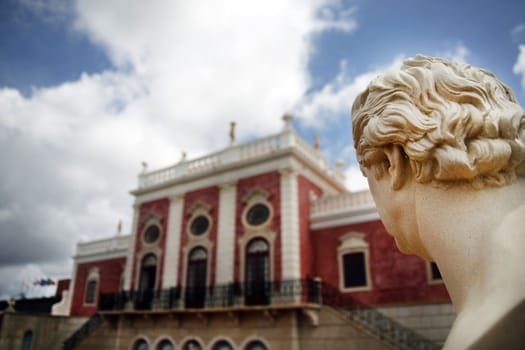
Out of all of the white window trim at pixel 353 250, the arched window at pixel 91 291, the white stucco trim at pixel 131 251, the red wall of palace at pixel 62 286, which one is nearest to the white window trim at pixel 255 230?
the white window trim at pixel 353 250

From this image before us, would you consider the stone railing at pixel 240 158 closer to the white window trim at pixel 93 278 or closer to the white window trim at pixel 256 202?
the white window trim at pixel 256 202

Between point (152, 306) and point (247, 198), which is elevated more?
point (247, 198)

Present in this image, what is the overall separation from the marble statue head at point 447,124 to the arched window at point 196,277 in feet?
47.1

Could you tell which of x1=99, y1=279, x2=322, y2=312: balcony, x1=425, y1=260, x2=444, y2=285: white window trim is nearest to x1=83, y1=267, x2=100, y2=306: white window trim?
x1=99, y1=279, x2=322, y2=312: balcony

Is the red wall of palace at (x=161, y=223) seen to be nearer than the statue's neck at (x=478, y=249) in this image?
No

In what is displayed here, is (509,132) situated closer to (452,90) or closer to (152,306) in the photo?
(452,90)

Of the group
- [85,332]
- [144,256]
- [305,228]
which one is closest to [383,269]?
[305,228]

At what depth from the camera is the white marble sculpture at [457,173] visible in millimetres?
991

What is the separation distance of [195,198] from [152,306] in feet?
14.7

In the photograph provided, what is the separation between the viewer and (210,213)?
1616 cm

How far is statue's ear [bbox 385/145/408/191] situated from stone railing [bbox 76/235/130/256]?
72.4 ft

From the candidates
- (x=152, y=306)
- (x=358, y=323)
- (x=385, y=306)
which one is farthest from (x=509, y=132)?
(x=152, y=306)

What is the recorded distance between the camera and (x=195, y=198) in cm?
1686

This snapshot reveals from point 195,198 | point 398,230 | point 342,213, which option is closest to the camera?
point 398,230
